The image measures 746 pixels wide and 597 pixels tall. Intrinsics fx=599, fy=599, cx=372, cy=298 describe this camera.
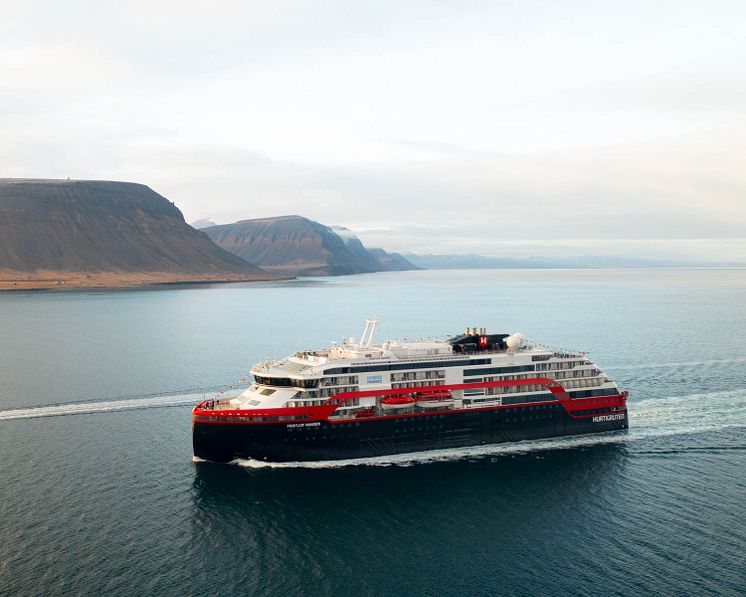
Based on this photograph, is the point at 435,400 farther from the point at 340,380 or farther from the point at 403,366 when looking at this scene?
the point at 340,380

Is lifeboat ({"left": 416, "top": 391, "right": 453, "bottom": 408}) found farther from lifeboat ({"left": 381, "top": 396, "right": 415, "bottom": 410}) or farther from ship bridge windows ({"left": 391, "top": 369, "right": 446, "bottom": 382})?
ship bridge windows ({"left": 391, "top": 369, "right": 446, "bottom": 382})

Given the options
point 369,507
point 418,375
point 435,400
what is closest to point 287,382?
point 418,375

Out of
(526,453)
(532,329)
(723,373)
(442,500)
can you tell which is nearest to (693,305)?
(532,329)

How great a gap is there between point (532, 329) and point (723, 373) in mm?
48915

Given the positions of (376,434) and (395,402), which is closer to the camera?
(376,434)

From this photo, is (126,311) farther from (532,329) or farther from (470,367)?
(470,367)

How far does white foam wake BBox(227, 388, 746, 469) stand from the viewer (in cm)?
4666

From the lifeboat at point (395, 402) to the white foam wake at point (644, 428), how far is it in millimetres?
3853

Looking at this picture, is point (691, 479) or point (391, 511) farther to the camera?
point (691, 479)

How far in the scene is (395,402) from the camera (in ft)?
156

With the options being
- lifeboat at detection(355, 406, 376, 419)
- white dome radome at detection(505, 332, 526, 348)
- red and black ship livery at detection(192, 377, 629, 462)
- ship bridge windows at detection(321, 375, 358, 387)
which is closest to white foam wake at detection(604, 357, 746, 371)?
red and black ship livery at detection(192, 377, 629, 462)

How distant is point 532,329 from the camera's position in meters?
120

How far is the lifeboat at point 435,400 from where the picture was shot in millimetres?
48281

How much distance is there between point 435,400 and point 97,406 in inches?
1422
